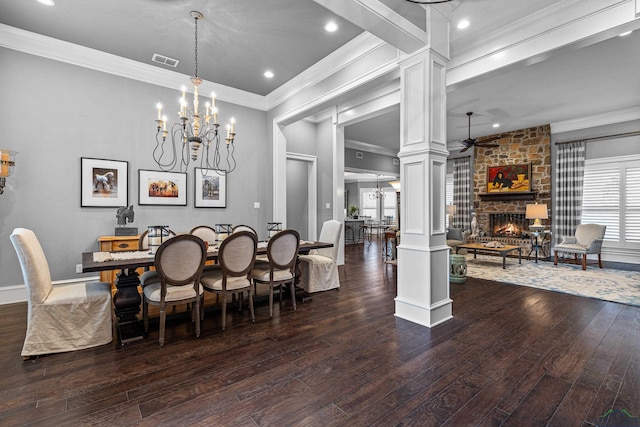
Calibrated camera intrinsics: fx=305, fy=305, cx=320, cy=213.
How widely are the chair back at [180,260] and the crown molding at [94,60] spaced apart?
10.9ft

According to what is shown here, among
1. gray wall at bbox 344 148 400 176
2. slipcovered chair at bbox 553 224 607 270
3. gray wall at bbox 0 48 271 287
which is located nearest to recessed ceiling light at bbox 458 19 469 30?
gray wall at bbox 0 48 271 287

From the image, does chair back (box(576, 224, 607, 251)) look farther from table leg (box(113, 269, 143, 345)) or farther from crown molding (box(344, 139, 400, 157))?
table leg (box(113, 269, 143, 345))

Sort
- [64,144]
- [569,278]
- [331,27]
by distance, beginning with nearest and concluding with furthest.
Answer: [331,27], [64,144], [569,278]

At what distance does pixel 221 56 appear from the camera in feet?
13.8

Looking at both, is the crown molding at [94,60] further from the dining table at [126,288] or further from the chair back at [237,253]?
the chair back at [237,253]

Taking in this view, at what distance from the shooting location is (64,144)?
4.03 m

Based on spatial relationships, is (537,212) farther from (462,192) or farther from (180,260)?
(180,260)

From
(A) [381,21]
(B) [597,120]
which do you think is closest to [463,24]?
(A) [381,21]

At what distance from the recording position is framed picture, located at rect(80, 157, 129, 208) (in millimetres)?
4145

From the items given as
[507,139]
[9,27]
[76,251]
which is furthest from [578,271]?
[9,27]

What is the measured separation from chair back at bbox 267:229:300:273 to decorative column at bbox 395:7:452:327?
3.88 feet

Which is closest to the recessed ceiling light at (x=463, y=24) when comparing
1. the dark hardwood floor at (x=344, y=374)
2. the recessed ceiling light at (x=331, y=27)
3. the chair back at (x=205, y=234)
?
the recessed ceiling light at (x=331, y=27)

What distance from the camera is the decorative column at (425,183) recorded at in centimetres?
303

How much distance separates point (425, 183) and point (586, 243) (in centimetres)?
537
